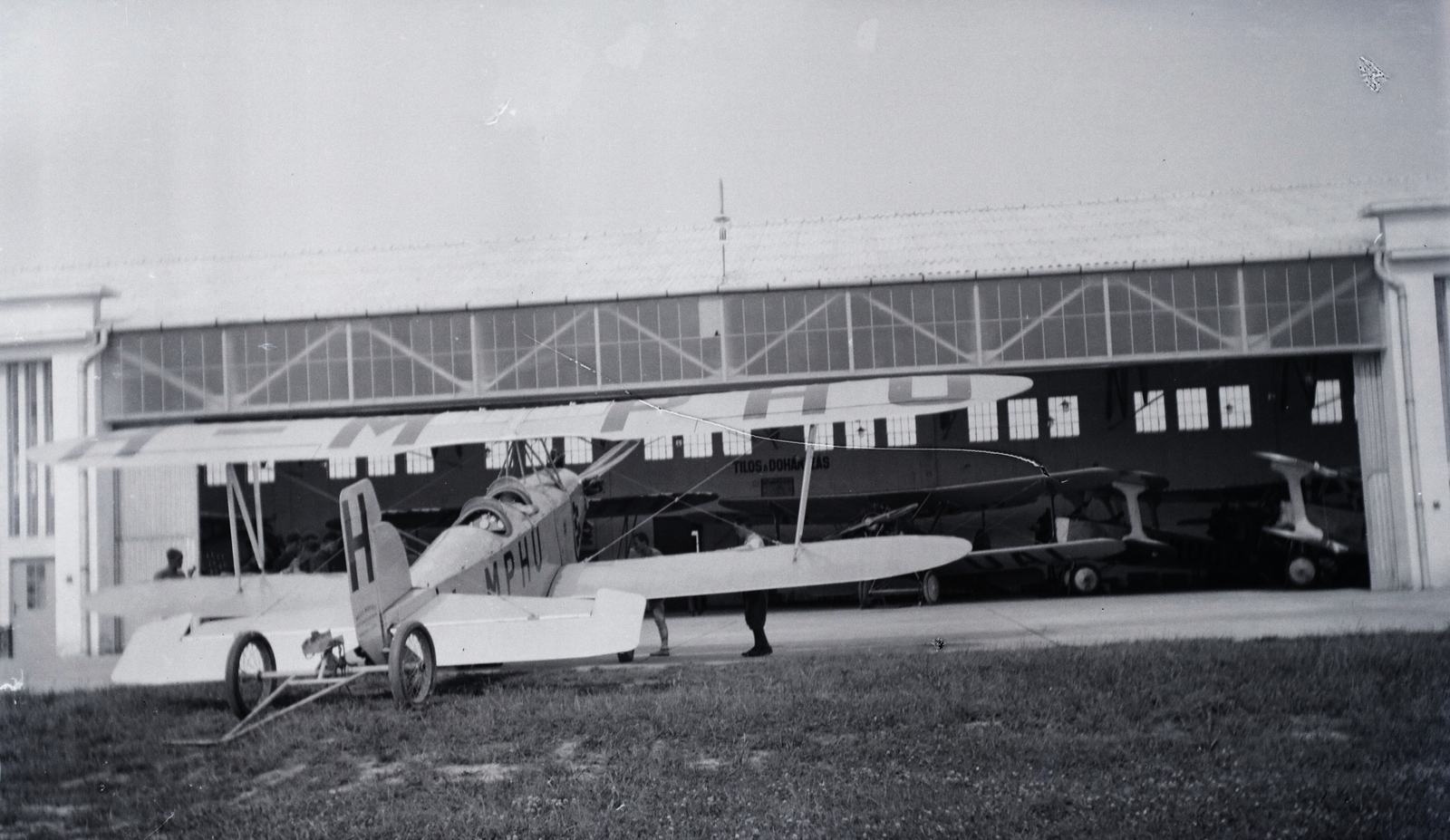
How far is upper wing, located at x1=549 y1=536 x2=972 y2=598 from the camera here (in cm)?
809

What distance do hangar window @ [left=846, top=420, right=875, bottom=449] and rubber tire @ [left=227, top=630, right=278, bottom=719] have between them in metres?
5.69

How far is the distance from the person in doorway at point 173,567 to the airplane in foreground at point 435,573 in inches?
3.3

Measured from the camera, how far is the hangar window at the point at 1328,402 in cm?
814

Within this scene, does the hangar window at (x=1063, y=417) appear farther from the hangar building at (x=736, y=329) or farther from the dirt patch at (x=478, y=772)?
the dirt patch at (x=478, y=772)

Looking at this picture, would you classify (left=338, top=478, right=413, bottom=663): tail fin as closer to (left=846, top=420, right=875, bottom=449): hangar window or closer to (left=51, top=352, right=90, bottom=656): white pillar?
(left=51, top=352, right=90, bottom=656): white pillar

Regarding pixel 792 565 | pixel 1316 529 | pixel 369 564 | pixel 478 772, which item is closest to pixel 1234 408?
pixel 1316 529

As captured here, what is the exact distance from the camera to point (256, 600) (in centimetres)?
831

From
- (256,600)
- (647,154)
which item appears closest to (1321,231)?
(647,154)

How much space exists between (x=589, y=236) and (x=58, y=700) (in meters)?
4.76

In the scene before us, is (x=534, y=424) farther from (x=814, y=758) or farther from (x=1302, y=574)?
(x=1302, y=574)

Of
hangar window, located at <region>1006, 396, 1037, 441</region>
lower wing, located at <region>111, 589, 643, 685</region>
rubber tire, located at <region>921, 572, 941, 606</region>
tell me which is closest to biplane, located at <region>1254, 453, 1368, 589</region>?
hangar window, located at <region>1006, 396, 1037, 441</region>

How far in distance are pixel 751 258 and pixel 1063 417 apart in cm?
400

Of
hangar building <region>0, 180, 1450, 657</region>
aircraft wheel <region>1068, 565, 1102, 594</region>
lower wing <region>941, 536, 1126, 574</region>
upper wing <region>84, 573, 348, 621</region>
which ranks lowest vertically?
aircraft wheel <region>1068, 565, 1102, 594</region>

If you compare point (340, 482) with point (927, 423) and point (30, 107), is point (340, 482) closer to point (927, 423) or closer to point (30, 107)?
point (30, 107)
